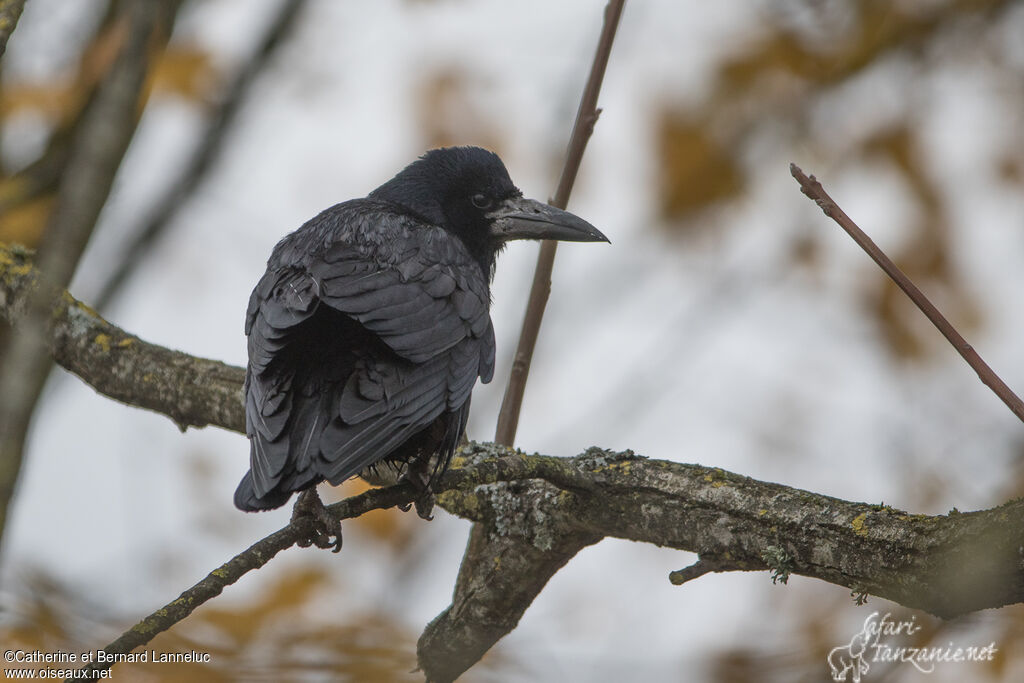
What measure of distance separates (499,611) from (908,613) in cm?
146

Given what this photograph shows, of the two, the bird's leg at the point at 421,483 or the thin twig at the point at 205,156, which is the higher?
the thin twig at the point at 205,156

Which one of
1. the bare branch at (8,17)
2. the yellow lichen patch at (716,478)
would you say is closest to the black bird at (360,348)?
the yellow lichen patch at (716,478)

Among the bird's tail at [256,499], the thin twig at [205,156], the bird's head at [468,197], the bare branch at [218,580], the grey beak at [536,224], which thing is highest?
the thin twig at [205,156]

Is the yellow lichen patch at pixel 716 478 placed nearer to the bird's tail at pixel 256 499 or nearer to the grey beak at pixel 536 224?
the bird's tail at pixel 256 499

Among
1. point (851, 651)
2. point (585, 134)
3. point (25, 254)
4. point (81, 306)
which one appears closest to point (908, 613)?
point (851, 651)

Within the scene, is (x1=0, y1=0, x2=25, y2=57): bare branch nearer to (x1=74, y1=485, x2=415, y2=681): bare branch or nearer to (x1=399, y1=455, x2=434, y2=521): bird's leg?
(x1=74, y1=485, x2=415, y2=681): bare branch

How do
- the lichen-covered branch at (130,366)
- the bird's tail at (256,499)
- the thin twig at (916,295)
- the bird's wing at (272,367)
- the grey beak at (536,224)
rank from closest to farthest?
1. the thin twig at (916,295)
2. the bird's tail at (256,499)
3. the bird's wing at (272,367)
4. the lichen-covered branch at (130,366)
5. the grey beak at (536,224)

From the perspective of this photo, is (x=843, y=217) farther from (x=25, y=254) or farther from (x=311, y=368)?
(x=25, y=254)

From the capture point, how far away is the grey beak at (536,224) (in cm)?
461

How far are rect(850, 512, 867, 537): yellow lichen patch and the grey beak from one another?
1930 mm

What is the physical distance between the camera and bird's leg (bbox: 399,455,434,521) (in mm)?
3469

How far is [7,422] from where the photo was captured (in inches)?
126

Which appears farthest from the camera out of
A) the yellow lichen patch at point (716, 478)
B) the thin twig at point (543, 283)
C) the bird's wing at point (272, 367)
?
the thin twig at point (543, 283)

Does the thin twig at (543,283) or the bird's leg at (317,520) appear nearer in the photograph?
the bird's leg at (317,520)
